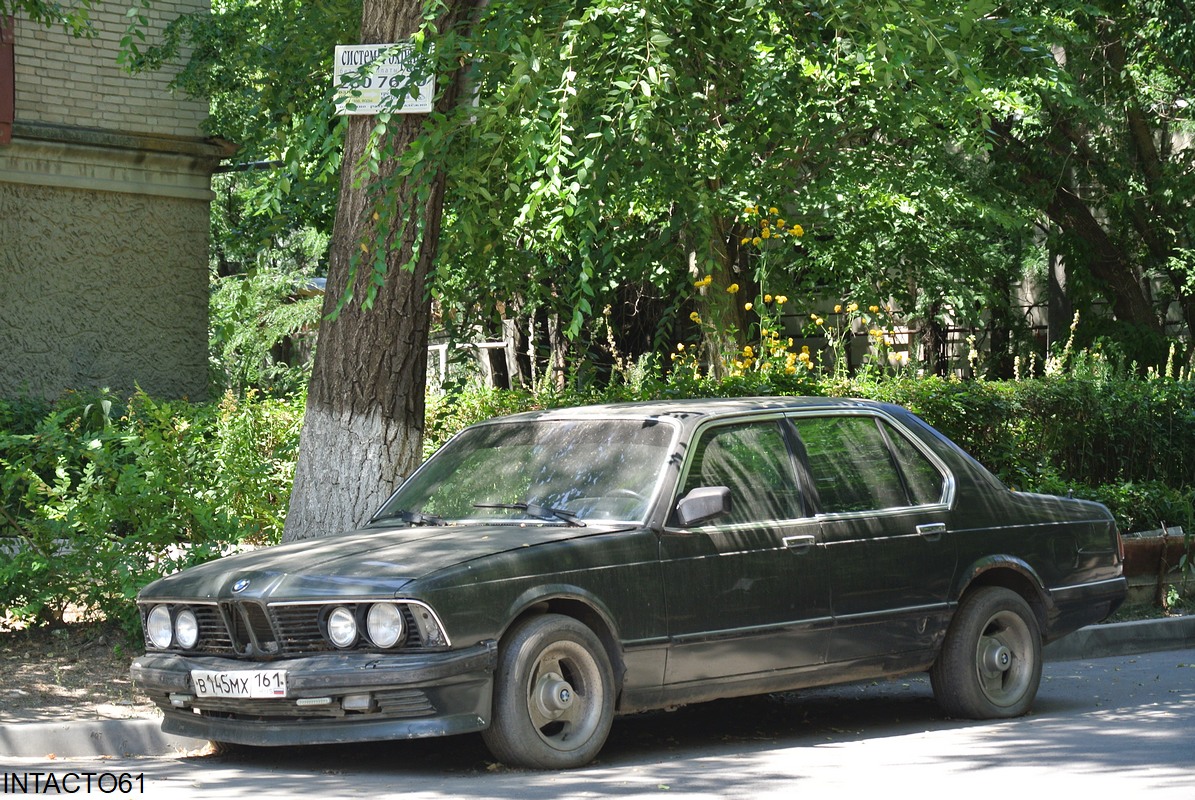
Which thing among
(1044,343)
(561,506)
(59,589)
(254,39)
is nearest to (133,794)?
(561,506)

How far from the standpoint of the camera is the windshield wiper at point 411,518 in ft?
23.5

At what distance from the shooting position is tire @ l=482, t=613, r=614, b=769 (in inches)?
244

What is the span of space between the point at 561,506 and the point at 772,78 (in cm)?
536

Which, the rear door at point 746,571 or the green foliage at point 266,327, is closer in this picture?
the rear door at point 746,571

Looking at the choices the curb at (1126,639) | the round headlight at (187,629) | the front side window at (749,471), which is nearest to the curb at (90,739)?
the round headlight at (187,629)

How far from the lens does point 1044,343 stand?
2820cm

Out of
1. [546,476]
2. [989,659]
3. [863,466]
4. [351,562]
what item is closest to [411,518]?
[546,476]

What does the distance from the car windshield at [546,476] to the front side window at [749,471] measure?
0.20 meters

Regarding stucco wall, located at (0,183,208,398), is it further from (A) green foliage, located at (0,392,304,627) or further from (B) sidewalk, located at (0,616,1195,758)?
(B) sidewalk, located at (0,616,1195,758)

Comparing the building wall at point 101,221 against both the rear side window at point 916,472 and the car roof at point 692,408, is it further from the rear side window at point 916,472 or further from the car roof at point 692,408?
the rear side window at point 916,472

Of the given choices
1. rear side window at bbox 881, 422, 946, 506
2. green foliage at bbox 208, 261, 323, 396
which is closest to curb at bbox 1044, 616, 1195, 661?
rear side window at bbox 881, 422, 946, 506

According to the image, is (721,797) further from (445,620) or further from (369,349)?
(369,349)

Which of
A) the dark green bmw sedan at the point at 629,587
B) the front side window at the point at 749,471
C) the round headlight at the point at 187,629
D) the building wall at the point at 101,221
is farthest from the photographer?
the building wall at the point at 101,221

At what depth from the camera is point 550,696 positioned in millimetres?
6324
